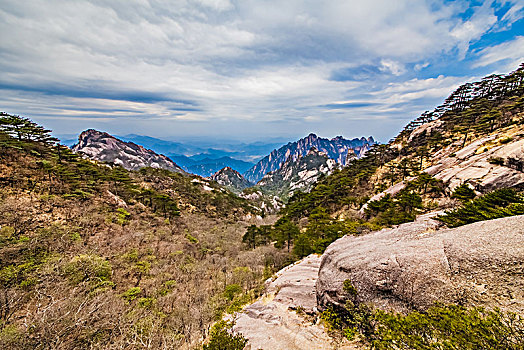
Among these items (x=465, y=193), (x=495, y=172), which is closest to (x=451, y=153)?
(x=495, y=172)

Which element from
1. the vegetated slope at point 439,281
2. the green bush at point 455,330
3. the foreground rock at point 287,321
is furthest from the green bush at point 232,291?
the green bush at point 455,330

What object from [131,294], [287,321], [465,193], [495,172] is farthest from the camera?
[495,172]

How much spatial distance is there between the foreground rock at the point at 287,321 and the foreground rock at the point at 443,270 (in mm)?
1771

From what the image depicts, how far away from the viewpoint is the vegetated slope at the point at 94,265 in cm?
1189

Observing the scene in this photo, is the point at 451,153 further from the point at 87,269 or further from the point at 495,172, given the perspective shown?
the point at 87,269

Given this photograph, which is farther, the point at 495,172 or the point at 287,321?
the point at 495,172

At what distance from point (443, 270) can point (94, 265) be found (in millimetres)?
27577

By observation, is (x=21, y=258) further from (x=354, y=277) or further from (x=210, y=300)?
(x=354, y=277)

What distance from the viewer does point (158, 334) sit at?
629 inches

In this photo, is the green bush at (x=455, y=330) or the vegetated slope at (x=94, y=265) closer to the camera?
the green bush at (x=455, y=330)

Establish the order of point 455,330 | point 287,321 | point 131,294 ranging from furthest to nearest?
1. point 131,294
2. point 287,321
3. point 455,330

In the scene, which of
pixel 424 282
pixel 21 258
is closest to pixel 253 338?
pixel 424 282

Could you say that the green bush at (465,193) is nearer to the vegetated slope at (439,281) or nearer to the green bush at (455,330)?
the vegetated slope at (439,281)

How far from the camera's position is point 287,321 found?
12.6 meters
